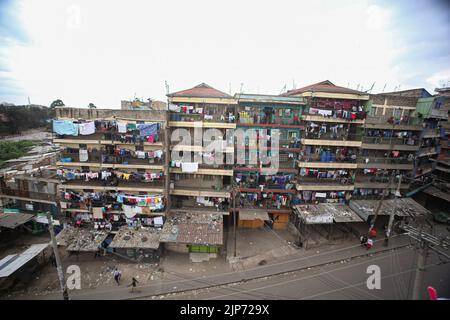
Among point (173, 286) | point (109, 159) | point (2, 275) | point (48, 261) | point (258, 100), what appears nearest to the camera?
point (2, 275)

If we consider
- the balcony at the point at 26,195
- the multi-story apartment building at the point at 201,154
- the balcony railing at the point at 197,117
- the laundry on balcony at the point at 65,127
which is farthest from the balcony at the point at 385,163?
the balcony at the point at 26,195

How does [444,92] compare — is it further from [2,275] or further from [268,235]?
[2,275]

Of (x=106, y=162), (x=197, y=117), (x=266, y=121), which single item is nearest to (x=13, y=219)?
(x=106, y=162)

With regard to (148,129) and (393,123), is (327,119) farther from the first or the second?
(148,129)

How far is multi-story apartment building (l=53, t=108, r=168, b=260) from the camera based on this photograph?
20609mm

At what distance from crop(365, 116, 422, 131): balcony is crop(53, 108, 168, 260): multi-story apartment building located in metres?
25.6

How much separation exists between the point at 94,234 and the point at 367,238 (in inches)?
1168

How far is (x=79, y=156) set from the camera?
69.5 ft

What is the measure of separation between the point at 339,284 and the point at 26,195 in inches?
1387

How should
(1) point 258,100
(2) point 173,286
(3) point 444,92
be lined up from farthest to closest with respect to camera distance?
(3) point 444,92
(1) point 258,100
(2) point 173,286

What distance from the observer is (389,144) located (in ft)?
83.0

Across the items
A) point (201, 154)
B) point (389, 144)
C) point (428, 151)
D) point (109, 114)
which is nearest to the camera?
point (109, 114)

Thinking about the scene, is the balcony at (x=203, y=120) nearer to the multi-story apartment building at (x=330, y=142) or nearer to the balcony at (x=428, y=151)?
the multi-story apartment building at (x=330, y=142)

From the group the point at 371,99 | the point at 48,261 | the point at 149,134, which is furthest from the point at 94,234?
the point at 371,99
